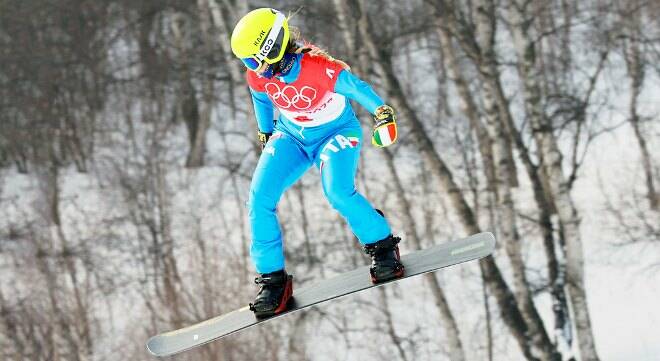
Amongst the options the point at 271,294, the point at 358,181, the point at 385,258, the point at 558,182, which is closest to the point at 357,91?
the point at 385,258

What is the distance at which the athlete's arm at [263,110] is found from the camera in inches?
239

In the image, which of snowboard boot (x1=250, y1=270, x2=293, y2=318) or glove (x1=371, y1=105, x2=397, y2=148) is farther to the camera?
snowboard boot (x1=250, y1=270, x2=293, y2=318)

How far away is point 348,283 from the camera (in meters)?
6.35

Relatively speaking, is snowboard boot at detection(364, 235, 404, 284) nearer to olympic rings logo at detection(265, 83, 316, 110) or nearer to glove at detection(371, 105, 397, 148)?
glove at detection(371, 105, 397, 148)

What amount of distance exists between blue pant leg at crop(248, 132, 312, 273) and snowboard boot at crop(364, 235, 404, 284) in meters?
0.53

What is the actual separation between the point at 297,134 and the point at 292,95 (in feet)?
0.83

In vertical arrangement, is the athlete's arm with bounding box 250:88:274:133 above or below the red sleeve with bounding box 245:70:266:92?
below

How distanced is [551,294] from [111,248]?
6.26 meters

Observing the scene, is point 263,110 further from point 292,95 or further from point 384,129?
point 384,129

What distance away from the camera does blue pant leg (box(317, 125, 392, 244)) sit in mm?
5855

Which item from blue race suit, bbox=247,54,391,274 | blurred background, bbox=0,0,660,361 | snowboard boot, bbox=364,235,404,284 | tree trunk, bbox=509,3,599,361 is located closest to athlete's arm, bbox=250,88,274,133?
blue race suit, bbox=247,54,391,274

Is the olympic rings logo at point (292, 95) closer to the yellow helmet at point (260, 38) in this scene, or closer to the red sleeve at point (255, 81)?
the red sleeve at point (255, 81)

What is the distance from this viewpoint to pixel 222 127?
17.0 m

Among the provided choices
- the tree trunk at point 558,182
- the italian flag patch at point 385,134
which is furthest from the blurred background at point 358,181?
the italian flag patch at point 385,134
